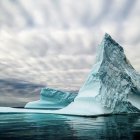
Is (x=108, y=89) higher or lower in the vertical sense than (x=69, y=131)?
higher

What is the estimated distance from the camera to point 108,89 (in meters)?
31.8

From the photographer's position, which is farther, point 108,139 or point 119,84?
point 119,84

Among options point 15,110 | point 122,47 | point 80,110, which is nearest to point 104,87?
point 80,110

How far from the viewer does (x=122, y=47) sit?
3647cm

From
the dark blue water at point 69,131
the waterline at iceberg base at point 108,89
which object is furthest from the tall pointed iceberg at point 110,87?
the dark blue water at point 69,131

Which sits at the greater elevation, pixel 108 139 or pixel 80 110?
pixel 80 110

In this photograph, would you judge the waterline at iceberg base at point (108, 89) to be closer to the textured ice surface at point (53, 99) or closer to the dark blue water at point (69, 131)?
the dark blue water at point (69, 131)

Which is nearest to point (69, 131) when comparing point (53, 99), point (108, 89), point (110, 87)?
point (108, 89)

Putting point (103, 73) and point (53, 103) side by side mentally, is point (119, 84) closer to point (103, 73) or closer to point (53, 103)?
point (103, 73)

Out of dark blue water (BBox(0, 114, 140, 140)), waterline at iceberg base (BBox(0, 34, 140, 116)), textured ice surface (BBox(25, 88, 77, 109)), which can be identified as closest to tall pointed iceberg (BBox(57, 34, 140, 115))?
waterline at iceberg base (BBox(0, 34, 140, 116))

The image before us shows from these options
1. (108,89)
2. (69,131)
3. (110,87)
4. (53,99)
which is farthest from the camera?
(53,99)

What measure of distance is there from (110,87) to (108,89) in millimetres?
501

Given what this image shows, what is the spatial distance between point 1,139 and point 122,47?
28367 millimetres

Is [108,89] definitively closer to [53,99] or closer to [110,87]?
[110,87]
